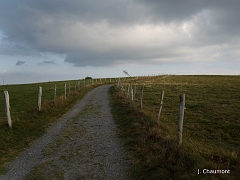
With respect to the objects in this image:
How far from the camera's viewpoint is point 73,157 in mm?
6887

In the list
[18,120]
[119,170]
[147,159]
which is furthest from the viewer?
[18,120]

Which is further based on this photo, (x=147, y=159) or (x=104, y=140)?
(x=104, y=140)

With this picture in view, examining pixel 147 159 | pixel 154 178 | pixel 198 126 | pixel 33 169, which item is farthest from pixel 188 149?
pixel 198 126

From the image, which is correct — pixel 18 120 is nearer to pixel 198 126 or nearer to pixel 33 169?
pixel 33 169

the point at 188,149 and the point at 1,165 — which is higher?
the point at 188,149

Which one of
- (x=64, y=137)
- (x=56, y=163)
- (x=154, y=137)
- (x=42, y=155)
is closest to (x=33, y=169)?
(x=56, y=163)

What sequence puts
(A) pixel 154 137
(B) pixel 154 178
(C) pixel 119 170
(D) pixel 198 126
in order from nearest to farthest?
(B) pixel 154 178, (C) pixel 119 170, (A) pixel 154 137, (D) pixel 198 126

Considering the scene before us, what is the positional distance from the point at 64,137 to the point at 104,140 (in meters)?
1.89

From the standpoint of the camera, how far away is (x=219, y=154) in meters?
6.30

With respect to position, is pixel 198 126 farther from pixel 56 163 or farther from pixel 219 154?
pixel 56 163

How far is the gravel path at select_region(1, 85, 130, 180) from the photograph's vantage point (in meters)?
5.70

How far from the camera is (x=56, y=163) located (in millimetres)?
6391

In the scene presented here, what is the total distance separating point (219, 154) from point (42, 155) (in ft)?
18.9

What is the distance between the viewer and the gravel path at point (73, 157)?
5.70 m
